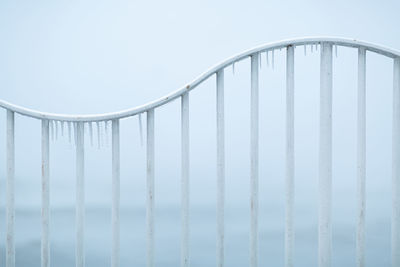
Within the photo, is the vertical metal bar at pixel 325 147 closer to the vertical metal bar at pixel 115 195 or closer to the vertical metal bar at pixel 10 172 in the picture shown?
the vertical metal bar at pixel 115 195

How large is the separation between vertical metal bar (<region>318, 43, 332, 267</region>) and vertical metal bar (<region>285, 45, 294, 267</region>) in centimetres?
7

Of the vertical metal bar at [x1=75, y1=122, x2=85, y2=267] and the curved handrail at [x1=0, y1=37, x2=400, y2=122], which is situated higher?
the curved handrail at [x1=0, y1=37, x2=400, y2=122]

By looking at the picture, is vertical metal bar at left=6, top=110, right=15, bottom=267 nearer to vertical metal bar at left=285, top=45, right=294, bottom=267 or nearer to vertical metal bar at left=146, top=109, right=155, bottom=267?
vertical metal bar at left=146, top=109, right=155, bottom=267

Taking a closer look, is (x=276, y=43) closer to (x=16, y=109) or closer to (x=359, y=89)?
(x=359, y=89)

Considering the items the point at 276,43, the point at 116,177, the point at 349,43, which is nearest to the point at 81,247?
the point at 116,177

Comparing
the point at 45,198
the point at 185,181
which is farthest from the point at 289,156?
the point at 45,198

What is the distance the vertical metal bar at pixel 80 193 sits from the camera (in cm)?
124

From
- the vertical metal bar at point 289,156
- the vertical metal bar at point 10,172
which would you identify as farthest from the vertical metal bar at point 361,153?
the vertical metal bar at point 10,172

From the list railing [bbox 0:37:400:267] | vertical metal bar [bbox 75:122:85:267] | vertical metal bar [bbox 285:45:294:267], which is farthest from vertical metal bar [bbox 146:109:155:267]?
vertical metal bar [bbox 285:45:294:267]

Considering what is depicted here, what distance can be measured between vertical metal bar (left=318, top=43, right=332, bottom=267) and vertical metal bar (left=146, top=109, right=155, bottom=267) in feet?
1.30

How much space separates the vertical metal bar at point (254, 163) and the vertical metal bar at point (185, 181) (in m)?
0.15

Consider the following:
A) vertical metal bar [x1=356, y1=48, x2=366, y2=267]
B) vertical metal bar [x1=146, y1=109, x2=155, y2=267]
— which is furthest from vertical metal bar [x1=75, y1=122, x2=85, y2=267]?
vertical metal bar [x1=356, y1=48, x2=366, y2=267]

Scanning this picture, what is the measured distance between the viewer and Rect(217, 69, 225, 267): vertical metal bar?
1233 mm

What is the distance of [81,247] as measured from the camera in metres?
1.26
